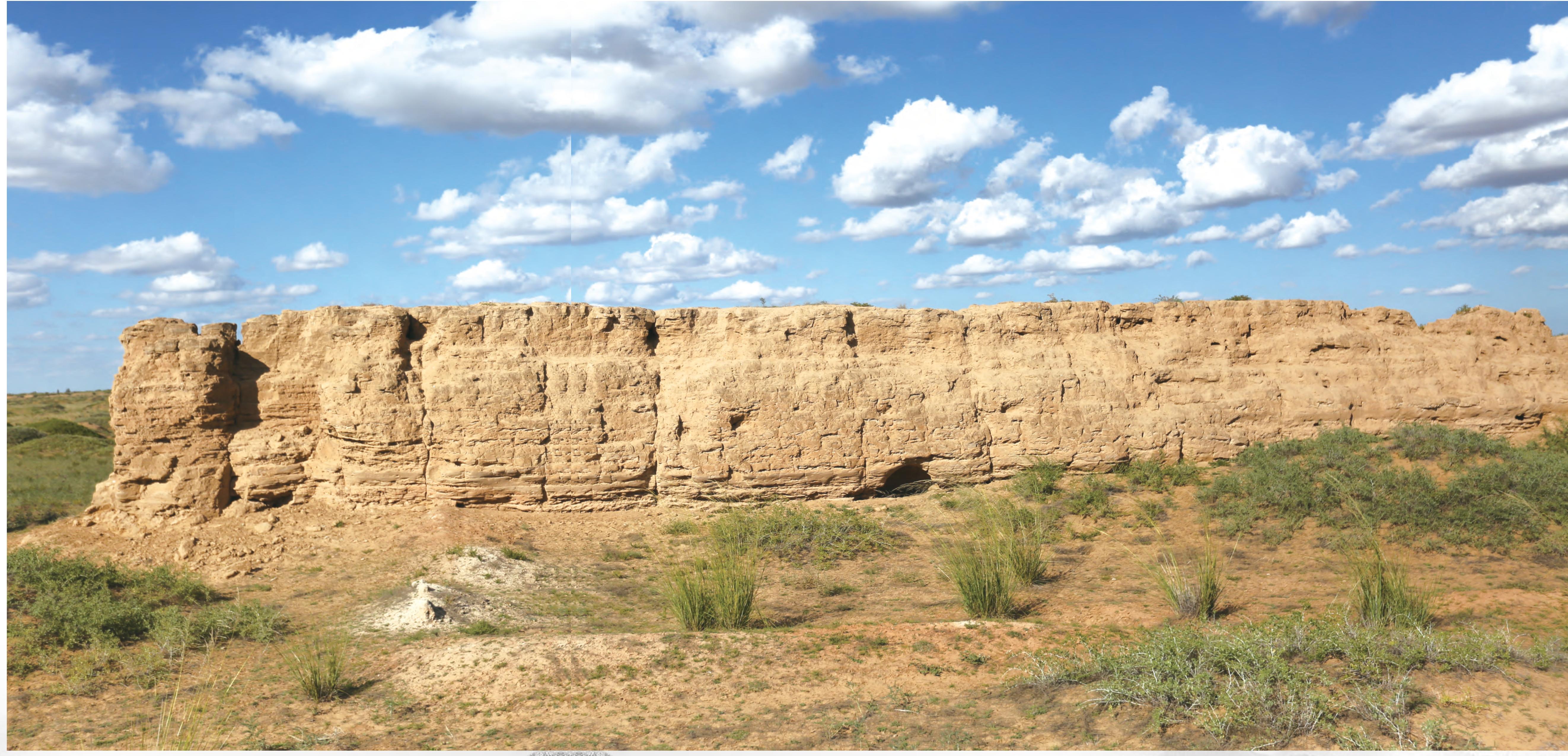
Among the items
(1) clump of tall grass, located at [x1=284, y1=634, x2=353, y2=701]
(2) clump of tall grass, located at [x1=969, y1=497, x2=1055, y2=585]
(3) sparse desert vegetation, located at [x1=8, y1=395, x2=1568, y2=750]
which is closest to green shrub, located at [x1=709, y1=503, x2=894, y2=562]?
(3) sparse desert vegetation, located at [x1=8, y1=395, x2=1568, y2=750]

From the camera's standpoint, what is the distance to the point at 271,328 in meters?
12.2

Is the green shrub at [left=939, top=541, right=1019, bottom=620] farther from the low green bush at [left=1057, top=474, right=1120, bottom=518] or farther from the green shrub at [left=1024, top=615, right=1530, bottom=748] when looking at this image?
the low green bush at [left=1057, top=474, right=1120, bottom=518]

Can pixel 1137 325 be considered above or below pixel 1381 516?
above

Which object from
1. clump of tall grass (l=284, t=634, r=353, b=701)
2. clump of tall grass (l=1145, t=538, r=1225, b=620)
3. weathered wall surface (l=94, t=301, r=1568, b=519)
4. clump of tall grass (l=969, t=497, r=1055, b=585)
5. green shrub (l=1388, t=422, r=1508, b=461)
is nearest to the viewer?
clump of tall grass (l=284, t=634, r=353, b=701)

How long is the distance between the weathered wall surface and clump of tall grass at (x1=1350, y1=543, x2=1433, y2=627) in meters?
5.42

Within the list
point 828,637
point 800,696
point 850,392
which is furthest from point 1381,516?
point 800,696

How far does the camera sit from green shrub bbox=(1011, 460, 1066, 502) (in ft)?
39.5

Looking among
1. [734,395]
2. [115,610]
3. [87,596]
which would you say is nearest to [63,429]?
[87,596]

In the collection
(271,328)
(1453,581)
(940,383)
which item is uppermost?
(271,328)

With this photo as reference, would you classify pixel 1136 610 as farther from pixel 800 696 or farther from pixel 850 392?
pixel 850 392

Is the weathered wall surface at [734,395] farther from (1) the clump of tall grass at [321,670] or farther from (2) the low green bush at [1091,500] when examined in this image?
(1) the clump of tall grass at [321,670]

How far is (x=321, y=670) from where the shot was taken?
6449mm

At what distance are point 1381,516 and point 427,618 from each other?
10962 millimetres

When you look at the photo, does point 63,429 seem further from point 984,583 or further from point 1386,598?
point 1386,598
